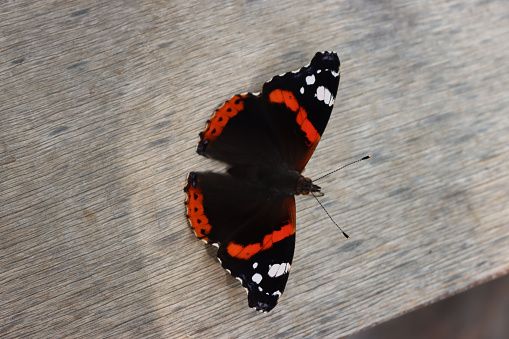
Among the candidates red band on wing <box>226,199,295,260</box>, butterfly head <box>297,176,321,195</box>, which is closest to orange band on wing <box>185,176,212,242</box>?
red band on wing <box>226,199,295,260</box>

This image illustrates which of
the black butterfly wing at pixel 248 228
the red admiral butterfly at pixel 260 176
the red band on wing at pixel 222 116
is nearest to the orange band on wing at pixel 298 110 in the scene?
the red admiral butterfly at pixel 260 176

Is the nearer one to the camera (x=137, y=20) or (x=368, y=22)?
(x=137, y=20)

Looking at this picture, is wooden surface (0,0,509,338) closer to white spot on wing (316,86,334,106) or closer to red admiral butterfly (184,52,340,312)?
red admiral butterfly (184,52,340,312)

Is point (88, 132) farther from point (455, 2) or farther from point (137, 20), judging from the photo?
point (455, 2)

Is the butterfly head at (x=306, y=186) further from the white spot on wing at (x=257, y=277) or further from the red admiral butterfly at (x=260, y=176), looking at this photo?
the white spot on wing at (x=257, y=277)

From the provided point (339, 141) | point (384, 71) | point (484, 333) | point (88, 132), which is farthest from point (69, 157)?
point (484, 333)

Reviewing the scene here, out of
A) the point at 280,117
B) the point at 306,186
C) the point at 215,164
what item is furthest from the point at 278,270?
the point at 280,117
